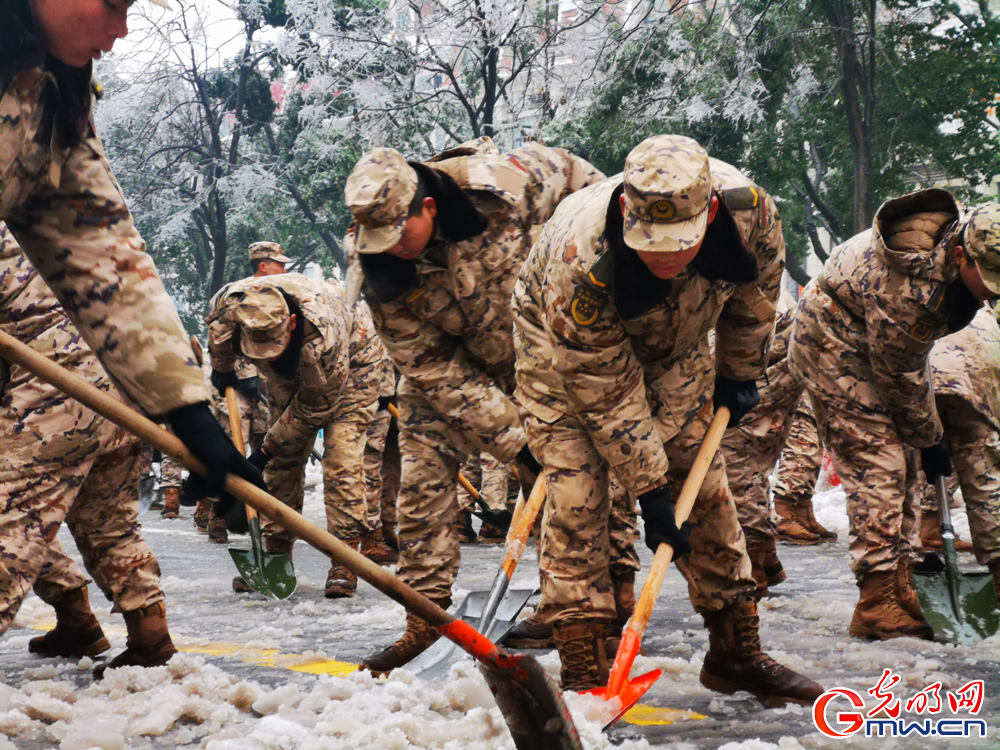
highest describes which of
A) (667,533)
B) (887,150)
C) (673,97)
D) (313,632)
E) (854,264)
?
(673,97)

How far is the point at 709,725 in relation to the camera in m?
3.16

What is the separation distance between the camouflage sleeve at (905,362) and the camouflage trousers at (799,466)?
3.25 metres

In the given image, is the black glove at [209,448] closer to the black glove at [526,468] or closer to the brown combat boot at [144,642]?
the brown combat boot at [144,642]

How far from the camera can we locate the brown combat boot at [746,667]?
3349mm

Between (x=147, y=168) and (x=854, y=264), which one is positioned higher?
(x=147, y=168)

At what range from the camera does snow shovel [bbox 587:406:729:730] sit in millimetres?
3012

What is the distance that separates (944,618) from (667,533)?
5.51 feet

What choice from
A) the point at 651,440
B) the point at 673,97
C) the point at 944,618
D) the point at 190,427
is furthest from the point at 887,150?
the point at 190,427

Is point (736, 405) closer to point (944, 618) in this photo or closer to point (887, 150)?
point (944, 618)

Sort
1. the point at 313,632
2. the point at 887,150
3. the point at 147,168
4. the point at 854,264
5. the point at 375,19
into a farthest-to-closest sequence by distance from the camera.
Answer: the point at 147,168 < the point at 375,19 < the point at 887,150 < the point at 313,632 < the point at 854,264

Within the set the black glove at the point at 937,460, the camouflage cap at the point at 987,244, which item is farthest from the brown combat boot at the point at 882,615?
the camouflage cap at the point at 987,244

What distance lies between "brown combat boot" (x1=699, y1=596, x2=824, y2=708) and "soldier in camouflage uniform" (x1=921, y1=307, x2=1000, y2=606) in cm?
163

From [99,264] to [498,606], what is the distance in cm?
239

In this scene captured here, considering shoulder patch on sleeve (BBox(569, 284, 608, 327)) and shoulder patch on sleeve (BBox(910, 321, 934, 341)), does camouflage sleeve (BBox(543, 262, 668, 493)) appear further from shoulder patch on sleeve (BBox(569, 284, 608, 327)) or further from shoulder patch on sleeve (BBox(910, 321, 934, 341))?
shoulder patch on sleeve (BBox(910, 321, 934, 341))
